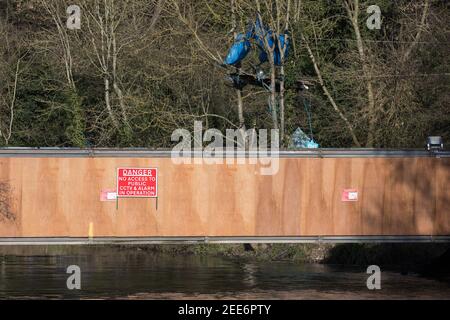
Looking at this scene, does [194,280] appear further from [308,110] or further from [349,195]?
[308,110]

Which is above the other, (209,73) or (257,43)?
(257,43)

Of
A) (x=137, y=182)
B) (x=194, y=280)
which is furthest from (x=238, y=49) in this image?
(x=137, y=182)

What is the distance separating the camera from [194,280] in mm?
21844

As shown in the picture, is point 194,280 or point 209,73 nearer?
point 194,280

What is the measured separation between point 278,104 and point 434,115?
4.39 meters

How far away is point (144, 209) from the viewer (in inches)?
691

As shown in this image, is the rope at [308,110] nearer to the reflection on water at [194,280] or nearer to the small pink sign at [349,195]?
the reflection on water at [194,280]

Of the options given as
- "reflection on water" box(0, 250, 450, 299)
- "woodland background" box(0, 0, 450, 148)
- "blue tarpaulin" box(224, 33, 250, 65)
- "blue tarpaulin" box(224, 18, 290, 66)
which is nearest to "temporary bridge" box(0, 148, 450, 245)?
"reflection on water" box(0, 250, 450, 299)

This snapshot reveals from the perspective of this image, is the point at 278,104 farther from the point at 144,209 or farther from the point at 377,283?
the point at 144,209

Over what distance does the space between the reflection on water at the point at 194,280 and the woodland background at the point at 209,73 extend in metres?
3.54

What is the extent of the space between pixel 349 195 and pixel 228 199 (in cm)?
234

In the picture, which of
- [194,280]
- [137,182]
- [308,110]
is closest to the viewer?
[137,182]

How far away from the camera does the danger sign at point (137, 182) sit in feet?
57.4
